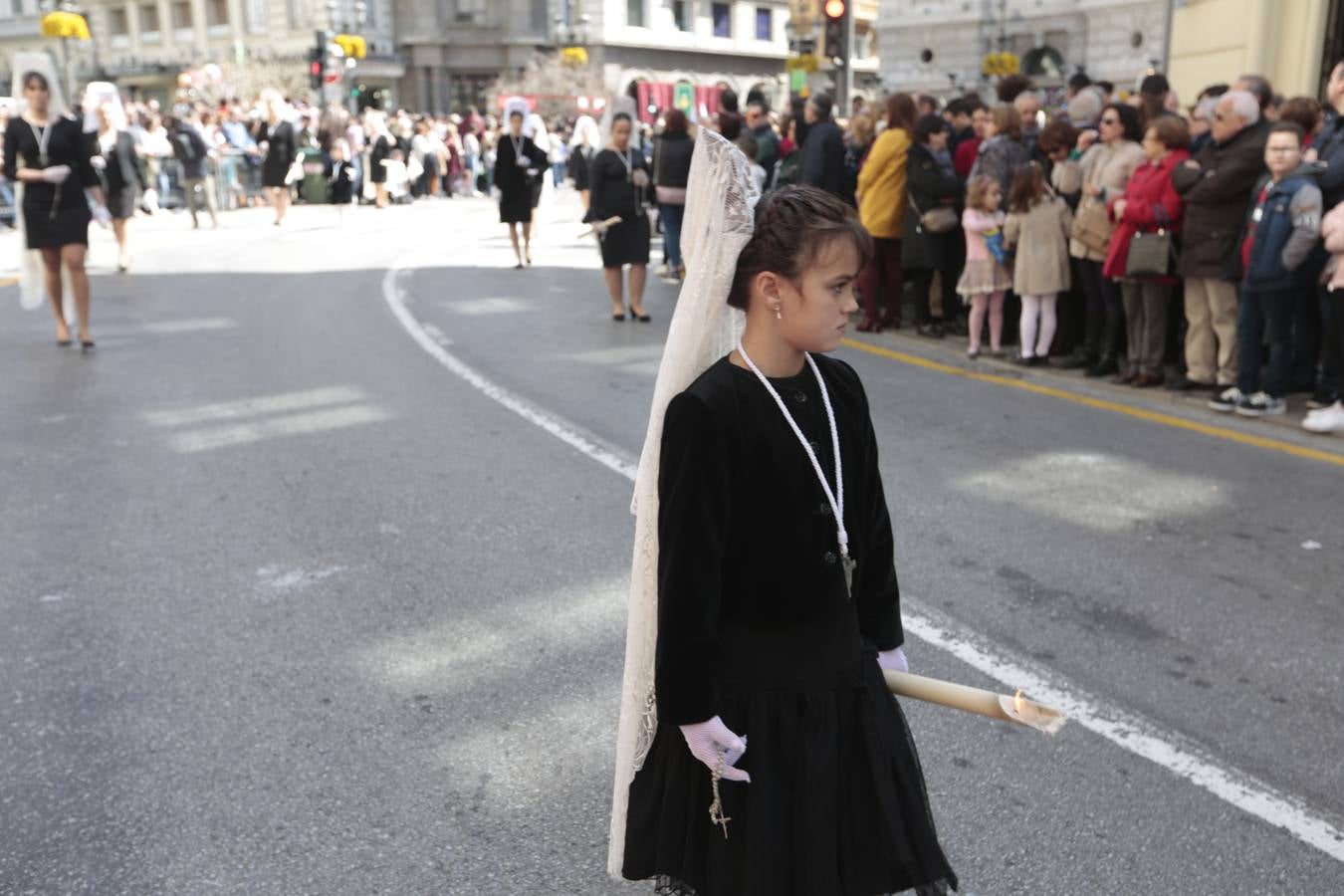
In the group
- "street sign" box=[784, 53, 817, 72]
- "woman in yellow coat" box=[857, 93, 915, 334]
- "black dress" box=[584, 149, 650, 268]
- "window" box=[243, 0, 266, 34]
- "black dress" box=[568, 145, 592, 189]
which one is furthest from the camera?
"window" box=[243, 0, 266, 34]

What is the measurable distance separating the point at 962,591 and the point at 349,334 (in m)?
7.47

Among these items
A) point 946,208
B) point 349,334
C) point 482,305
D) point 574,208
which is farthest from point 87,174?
point 574,208

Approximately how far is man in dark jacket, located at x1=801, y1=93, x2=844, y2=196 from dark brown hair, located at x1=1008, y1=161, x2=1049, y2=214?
258 cm

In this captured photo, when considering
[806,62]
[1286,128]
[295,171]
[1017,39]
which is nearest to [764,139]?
[806,62]

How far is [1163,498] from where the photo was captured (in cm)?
613

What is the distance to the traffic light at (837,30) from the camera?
15.7 m

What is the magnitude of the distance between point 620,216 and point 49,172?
484 centimetres

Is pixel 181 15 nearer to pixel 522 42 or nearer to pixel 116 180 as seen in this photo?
pixel 522 42

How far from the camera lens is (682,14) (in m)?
66.8

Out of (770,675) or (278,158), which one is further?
(278,158)

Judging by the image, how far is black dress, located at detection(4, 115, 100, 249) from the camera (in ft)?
31.6

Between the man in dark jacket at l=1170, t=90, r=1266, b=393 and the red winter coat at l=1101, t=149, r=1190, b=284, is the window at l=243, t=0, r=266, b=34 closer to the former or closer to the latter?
the red winter coat at l=1101, t=149, r=1190, b=284

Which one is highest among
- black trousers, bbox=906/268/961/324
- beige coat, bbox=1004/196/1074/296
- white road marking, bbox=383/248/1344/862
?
beige coat, bbox=1004/196/1074/296

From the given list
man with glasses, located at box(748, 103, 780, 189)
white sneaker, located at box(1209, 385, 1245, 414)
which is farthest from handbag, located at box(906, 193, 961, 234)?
man with glasses, located at box(748, 103, 780, 189)
